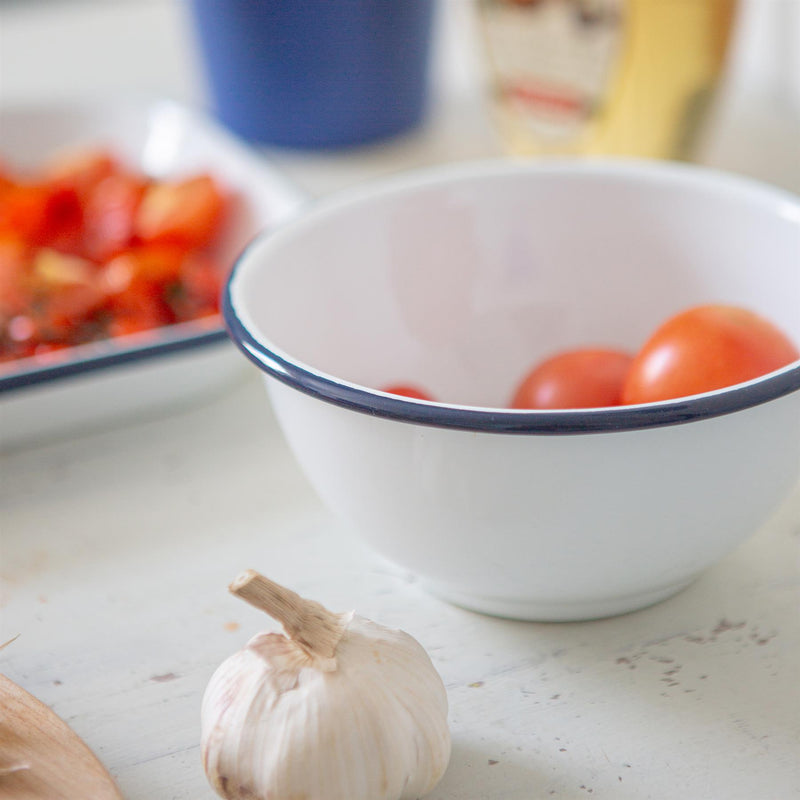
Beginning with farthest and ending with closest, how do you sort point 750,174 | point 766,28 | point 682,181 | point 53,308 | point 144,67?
point 144,67 → point 766,28 → point 750,174 → point 53,308 → point 682,181

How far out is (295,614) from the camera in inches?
17.6

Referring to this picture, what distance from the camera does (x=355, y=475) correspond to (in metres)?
0.51

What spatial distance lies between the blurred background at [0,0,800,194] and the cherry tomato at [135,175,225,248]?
Result: 0.58 feet

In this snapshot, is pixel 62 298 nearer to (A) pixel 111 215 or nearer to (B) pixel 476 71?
(A) pixel 111 215

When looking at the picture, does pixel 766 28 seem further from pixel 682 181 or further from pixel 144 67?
pixel 144 67

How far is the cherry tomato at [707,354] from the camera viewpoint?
0.55 metres

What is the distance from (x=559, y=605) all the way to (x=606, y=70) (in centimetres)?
66

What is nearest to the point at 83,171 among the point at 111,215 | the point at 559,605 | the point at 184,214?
the point at 111,215

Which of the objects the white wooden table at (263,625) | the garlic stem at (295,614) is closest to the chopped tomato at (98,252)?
the white wooden table at (263,625)

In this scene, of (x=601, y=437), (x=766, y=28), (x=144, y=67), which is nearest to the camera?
(x=601, y=437)

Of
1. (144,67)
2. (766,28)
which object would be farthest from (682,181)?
(144,67)

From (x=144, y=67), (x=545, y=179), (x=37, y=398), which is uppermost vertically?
(x=545, y=179)

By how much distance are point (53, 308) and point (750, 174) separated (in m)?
0.76

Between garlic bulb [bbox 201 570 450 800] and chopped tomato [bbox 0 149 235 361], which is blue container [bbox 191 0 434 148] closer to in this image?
chopped tomato [bbox 0 149 235 361]
